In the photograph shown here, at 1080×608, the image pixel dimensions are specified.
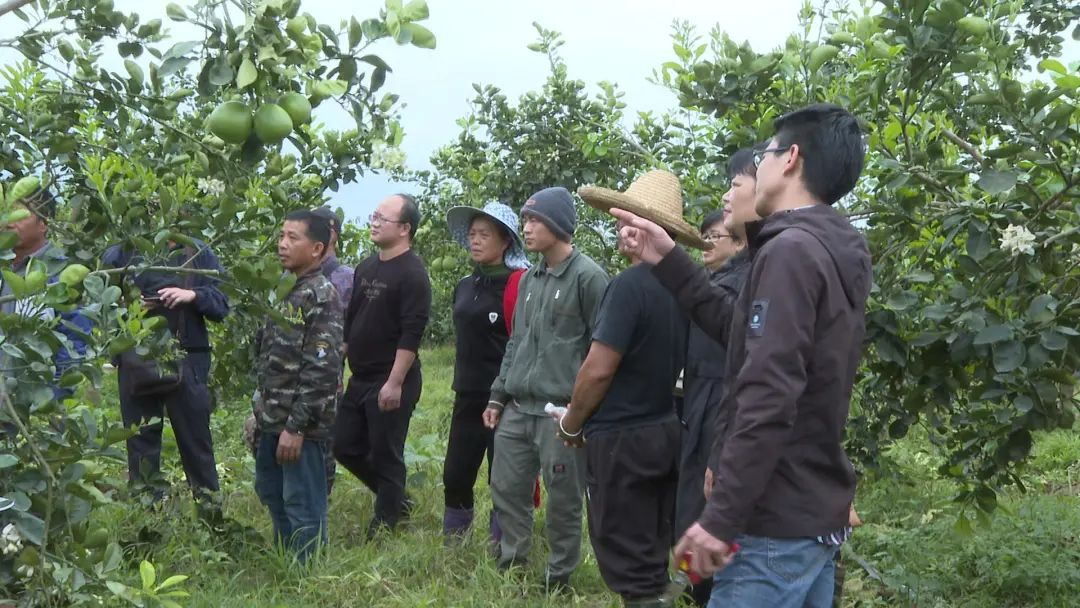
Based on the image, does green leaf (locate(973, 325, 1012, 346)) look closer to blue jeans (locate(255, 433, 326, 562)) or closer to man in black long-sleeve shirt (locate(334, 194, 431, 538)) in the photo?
blue jeans (locate(255, 433, 326, 562))

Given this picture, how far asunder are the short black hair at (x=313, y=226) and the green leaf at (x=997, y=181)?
108 inches

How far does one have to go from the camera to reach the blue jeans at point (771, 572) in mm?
2309

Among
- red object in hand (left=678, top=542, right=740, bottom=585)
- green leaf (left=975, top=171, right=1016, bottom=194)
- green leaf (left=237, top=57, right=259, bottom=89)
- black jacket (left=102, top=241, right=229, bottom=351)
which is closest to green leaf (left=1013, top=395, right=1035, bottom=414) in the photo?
green leaf (left=975, top=171, right=1016, bottom=194)

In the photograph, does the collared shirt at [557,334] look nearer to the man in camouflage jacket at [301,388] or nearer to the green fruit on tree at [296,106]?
the man in camouflage jacket at [301,388]

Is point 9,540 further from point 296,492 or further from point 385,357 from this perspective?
point 385,357

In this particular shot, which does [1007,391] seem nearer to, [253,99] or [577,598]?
[577,598]

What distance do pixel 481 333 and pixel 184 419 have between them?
153 cm

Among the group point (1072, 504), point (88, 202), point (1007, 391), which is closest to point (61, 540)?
point (88, 202)

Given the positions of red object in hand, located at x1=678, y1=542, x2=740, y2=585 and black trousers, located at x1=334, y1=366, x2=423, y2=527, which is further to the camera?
black trousers, located at x1=334, y1=366, x2=423, y2=527

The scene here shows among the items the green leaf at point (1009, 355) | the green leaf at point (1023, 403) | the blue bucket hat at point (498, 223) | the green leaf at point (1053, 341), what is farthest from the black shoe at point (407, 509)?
the green leaf at point (1053, 341)

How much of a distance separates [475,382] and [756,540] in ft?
10.6

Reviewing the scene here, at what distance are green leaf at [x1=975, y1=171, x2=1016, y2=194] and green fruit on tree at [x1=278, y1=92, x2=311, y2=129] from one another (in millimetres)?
→ 1848

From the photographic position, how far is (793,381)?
87.8 inches

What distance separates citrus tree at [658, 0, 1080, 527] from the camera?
10.3 feet
